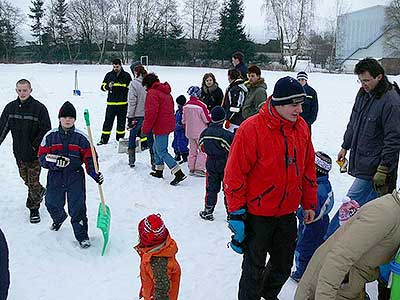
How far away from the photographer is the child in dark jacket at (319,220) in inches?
153

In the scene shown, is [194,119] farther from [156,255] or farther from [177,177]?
[156,255]

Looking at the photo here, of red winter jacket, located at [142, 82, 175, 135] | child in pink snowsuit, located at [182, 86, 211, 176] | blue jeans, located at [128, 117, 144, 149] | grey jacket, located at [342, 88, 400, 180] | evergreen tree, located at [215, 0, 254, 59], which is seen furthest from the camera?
evergreen tree, located at [215, 0, 254, 59]

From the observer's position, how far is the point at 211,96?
820cm

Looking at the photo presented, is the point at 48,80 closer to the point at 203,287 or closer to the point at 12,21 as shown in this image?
the point at 203,287

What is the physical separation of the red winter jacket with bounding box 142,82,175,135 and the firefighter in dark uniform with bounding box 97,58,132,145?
8.03ft

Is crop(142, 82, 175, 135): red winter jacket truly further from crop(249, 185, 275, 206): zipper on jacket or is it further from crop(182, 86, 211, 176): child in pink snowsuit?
crop(249, 185, 275, 206): zipper on jacket

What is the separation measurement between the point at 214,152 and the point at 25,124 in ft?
7.47

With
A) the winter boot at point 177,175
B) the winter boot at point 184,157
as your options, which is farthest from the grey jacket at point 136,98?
the winter boot at point 177,175

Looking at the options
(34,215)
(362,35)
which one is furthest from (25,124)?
(362,35)

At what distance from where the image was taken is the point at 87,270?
4.51 meters

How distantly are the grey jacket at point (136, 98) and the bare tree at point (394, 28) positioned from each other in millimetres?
39555

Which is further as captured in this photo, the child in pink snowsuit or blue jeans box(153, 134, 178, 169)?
the child in pink snowsuit

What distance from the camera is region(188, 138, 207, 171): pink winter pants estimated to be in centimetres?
750

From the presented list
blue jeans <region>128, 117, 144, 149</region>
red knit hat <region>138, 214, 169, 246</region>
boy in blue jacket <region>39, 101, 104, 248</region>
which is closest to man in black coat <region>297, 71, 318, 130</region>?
blue jeans <region>128, 117, 144, 149</region>
